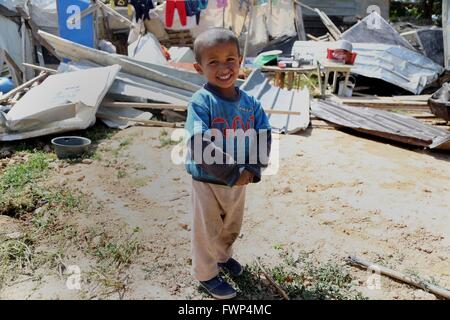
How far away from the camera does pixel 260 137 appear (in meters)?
2.06

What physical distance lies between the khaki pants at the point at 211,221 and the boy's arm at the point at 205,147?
7.0 inches

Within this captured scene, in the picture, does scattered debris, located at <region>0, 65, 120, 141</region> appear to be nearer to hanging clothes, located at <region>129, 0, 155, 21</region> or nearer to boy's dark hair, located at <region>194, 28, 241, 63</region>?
boy's dark hair, located at <region>194, 28, 241, 63</region>

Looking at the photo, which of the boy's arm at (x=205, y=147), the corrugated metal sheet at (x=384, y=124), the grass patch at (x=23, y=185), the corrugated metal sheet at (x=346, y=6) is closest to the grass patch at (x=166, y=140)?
the grass patch at (x=23, y=185)

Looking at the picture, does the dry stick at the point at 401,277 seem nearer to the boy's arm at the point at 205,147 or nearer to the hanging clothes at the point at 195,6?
the boy's arm at the point at 205,147

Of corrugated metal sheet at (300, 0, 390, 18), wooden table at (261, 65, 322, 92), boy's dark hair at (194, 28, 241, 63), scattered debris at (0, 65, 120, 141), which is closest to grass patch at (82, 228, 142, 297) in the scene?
boy's dark hair at (194, 28, 241, 63)

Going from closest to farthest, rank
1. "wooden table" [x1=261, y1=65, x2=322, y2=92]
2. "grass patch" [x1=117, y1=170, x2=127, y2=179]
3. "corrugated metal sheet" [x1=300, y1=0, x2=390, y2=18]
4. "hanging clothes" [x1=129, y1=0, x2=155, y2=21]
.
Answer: "grass patch" [x1=117, y1=170, x2=127, y2=179] < "wooden table" [x1=261, y1=65, x2=322, y2=92] < "hanging clothes" [x1=129, y1=0, x2=155, y2=21] < "corrugated metal sheet" [x1=300, y1=0, x2=390, y2=18]

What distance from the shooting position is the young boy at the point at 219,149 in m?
1.85

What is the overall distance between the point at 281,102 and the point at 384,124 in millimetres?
1620

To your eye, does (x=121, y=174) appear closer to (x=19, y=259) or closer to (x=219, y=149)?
(x=19, y=259)

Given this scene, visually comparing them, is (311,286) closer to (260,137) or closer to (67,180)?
(260,137)

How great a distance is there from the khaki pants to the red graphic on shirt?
0.99 ft

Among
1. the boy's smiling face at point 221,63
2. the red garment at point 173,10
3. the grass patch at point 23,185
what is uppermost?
the red garment at point 173,10

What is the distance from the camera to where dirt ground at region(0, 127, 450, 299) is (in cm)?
245

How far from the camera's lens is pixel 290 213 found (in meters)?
3.32
